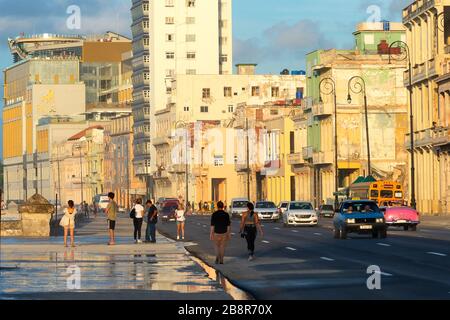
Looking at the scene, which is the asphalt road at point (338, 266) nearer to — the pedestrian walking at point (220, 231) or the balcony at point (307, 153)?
the pedestrian walking at point (220, 231)

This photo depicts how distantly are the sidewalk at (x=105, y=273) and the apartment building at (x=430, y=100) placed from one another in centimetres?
5346

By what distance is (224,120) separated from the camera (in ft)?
619

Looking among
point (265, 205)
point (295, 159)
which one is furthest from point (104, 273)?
point (295, 159)

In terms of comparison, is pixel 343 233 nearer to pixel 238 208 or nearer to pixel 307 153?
pixel 238 208

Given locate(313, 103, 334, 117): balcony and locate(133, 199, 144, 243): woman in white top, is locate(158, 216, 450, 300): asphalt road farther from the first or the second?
locate(313, 103, 334, 117): balcony

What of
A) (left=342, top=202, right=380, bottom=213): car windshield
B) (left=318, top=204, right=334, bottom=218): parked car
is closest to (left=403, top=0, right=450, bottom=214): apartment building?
(left=318, top=204, right=334, bottom=218): parked car

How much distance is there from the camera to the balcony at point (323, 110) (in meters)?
134

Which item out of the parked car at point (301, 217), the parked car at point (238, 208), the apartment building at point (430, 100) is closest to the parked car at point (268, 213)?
the parked car at point (238, 208)

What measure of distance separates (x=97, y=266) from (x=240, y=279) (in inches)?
243

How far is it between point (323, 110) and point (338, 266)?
9901 cm

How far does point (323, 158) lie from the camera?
440 ft

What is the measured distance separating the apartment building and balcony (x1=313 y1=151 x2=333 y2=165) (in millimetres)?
17605
